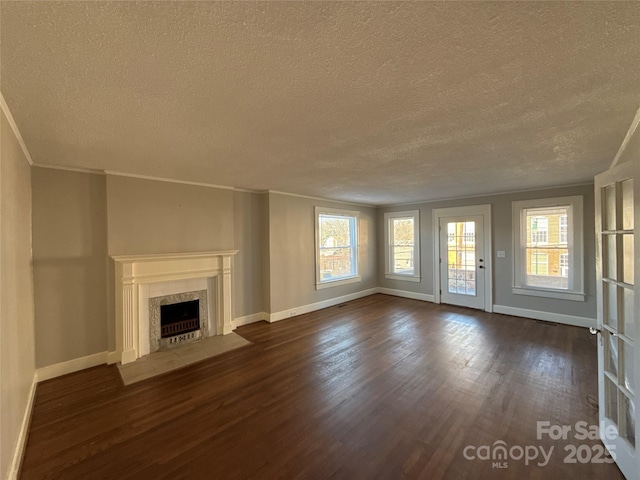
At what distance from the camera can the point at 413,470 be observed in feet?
5.74

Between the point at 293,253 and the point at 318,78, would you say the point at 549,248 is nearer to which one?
the point at 293,253

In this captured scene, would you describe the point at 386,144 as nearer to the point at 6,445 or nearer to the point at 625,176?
the point at 625,176

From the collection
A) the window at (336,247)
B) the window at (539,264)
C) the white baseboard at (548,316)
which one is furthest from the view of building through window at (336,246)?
the window at (539,264)

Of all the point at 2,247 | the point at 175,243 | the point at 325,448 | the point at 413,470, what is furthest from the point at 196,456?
the point at 175,243

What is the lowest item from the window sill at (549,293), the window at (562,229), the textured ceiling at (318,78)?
the window sill at (549,293)

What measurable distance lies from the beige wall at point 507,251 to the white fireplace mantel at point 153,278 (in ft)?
14.4

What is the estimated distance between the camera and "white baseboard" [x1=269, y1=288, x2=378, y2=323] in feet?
16.0

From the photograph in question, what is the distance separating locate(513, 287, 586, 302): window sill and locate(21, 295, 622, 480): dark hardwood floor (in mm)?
864

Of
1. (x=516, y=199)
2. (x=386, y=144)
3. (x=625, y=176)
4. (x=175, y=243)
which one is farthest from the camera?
(x=516, y=199)

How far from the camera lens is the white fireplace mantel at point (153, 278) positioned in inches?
131

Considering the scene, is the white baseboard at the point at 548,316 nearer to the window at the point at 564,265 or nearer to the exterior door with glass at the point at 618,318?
the window at the point at 564,265

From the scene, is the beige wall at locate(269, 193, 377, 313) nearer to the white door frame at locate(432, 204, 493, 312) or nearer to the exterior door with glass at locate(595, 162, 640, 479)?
the white door frame at locate(432, 204, 493, 312)

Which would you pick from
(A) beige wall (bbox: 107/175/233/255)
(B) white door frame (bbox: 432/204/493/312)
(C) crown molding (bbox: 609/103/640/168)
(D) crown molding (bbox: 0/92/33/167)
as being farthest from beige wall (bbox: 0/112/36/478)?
(B) white door frame (bbox: 432/204/493/312)

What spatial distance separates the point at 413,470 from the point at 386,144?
2485 mm
